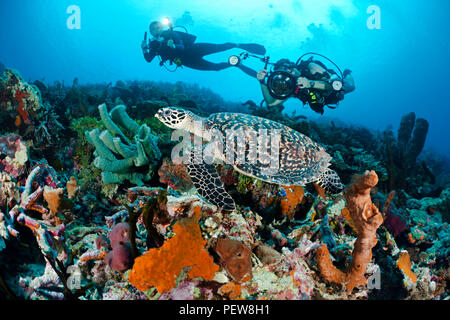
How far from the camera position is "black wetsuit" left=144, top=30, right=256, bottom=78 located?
30.3ft

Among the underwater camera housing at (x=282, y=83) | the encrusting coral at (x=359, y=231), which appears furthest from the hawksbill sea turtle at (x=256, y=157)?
the underwater camera housing at (x=282, y=83)

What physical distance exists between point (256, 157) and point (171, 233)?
A: 1369mm

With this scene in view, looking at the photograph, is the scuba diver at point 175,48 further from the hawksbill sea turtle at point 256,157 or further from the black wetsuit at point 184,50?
the hawksbill sea turtle at point 256,157

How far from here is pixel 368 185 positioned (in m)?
1.21

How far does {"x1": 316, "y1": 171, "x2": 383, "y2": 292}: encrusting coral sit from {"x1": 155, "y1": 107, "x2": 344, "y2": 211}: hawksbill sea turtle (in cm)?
97

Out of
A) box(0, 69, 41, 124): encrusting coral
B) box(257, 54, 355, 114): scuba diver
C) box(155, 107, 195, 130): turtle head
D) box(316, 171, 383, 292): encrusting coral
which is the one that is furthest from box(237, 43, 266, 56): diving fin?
box(316, 171, 383, 292): encrusting coral

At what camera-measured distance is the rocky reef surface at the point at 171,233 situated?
4.48 ft

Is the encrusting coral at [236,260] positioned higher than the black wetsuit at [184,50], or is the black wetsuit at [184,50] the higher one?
the black wetsuit at [184,50]

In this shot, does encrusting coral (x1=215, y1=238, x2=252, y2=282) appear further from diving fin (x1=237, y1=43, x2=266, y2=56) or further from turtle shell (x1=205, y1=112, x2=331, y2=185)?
diving fin (x1=237, y1=43, x2=266, y2=56)

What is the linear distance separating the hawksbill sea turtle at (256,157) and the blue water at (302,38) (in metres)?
45.0

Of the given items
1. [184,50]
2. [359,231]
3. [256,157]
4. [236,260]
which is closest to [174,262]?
[236,260]

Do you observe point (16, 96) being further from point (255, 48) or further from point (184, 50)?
point (255, 48)

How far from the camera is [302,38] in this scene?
67188 mm
